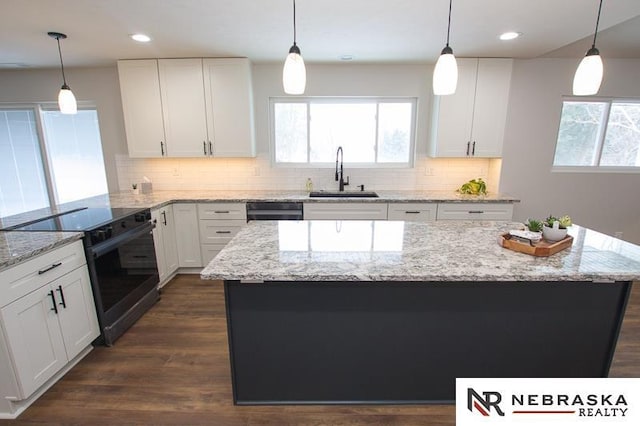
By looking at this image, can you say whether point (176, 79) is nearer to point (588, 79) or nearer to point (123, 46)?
point (123, 46)

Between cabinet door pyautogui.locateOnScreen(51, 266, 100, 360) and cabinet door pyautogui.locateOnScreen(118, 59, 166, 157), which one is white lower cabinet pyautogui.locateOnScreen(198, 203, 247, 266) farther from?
cabinet door pyautogui.locateOnScreen(51, 266, 100, 360)

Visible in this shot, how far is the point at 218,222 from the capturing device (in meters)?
3.46

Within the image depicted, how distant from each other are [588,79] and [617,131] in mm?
3383

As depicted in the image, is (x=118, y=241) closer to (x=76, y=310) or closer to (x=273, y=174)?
(x=76, y=310)

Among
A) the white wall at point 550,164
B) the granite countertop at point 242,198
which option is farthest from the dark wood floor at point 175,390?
the white wall at point 550,164

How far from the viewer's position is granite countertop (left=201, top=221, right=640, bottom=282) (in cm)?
140

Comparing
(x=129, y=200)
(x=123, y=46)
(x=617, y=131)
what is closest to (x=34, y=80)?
(x=123, y=46)

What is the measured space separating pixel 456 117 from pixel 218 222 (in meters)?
3.05

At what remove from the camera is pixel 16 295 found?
5.41 feet

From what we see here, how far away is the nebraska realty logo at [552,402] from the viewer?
4.09 ft

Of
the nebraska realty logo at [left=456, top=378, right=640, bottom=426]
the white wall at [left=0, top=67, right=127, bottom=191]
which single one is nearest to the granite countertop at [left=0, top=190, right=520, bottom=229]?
the white wall at [left=0, top=67, right=127, bottom=191]

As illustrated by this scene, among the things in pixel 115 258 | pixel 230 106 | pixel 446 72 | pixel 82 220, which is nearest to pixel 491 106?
pixel 446 72

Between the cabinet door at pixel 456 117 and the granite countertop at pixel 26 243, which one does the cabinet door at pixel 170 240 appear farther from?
the cabinet door at pixel 456 117

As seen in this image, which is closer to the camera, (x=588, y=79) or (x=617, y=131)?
(x=588, y=79)
